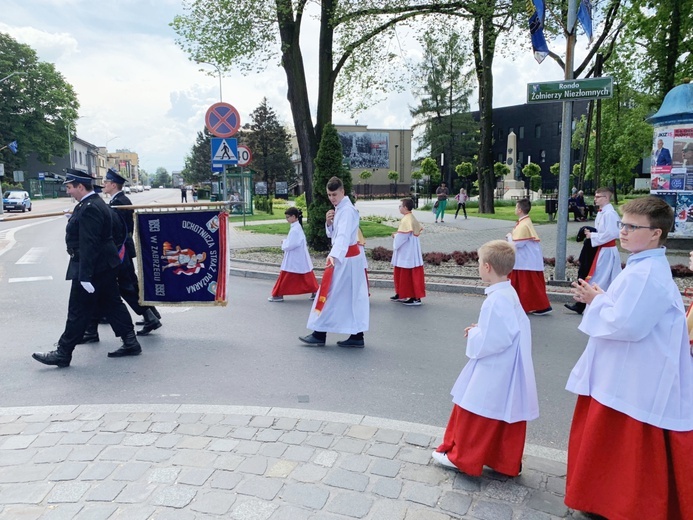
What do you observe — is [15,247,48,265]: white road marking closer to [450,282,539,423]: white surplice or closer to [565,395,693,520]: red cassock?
[450,282,539,423]: white surplice

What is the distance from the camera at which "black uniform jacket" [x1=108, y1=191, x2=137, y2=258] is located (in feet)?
22.4

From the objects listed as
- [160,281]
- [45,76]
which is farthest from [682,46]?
[45,76]

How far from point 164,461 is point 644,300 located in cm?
299

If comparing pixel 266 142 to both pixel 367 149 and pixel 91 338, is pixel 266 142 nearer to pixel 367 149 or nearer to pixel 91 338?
pixel 367 149

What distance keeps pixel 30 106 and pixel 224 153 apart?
6049 cm

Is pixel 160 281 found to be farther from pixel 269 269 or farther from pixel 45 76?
pixel 45 76

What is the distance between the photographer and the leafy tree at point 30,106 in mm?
58125

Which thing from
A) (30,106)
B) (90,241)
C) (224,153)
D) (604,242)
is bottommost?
(604,242)

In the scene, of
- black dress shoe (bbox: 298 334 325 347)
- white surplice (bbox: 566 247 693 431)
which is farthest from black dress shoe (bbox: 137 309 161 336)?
white surplice (bbox: 566 247 693 431)

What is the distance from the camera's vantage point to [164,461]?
3504 millimetres

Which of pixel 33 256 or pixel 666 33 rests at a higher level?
pixel 666 33

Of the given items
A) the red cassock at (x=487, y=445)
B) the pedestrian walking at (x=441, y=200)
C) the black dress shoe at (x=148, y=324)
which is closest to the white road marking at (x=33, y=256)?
the black dress shoe at (x=148, y=324)

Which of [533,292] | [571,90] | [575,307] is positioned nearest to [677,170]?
[571,90]

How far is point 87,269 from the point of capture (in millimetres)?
5387
